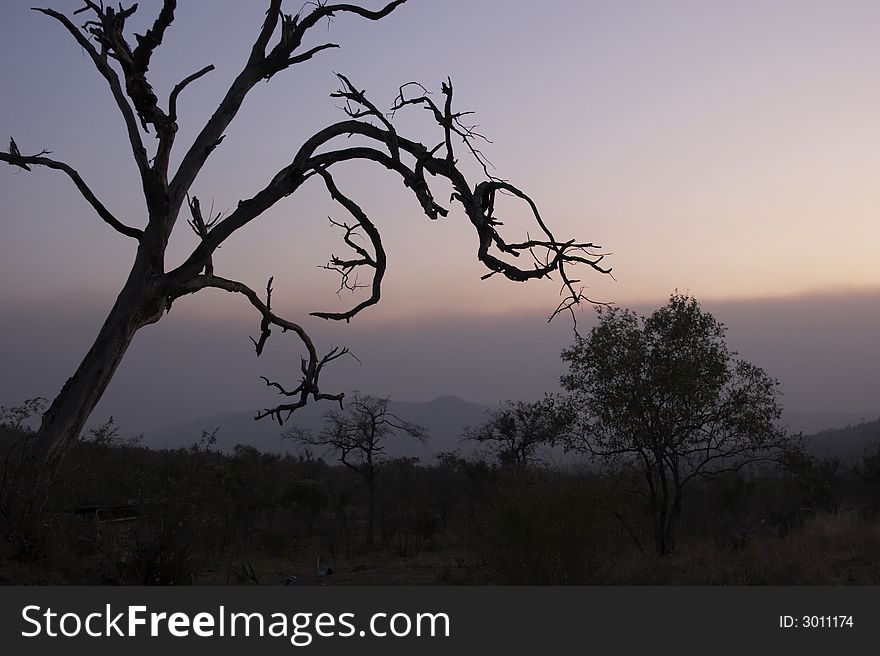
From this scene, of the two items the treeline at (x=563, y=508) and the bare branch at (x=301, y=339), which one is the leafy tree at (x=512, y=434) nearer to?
the treeline at (x=563, y=508)

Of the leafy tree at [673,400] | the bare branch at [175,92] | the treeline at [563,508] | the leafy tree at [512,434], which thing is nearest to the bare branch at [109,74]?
the bare branch at [175,92]

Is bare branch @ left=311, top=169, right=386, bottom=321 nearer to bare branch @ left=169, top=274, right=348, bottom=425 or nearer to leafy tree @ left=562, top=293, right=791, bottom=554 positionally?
bare branch @ left=169, top=274, right=348, bottom=425

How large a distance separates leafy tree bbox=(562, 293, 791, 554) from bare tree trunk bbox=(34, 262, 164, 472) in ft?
36.9

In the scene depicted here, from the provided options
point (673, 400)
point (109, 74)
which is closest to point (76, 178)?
point (109, 74)

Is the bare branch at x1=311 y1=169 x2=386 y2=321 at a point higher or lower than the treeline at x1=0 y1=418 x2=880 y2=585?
higher

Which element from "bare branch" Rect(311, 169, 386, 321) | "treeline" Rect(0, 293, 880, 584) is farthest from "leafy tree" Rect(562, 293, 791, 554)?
"bare branch" Rect(311, 169, 386, 321)

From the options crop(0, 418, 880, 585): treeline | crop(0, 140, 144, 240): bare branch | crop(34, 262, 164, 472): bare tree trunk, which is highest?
crop(0, 140, 144, 240): bare branch

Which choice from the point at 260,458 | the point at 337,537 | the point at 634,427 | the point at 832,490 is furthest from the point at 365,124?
the point at 260,458

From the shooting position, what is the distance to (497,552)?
12023 mm

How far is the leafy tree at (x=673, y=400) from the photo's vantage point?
1562 centimetres

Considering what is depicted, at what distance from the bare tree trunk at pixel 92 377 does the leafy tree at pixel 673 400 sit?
36.9 ft

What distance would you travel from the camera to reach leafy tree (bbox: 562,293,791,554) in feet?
51.3

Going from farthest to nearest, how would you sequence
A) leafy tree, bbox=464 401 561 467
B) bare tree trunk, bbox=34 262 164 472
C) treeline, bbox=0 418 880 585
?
1. leafy tree, bbox=464 401 561 467
2. treeline, bbox=0 418 880 585
3. bare tree trunk, bbox=34 262 164 472

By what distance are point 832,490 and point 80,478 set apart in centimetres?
2344
